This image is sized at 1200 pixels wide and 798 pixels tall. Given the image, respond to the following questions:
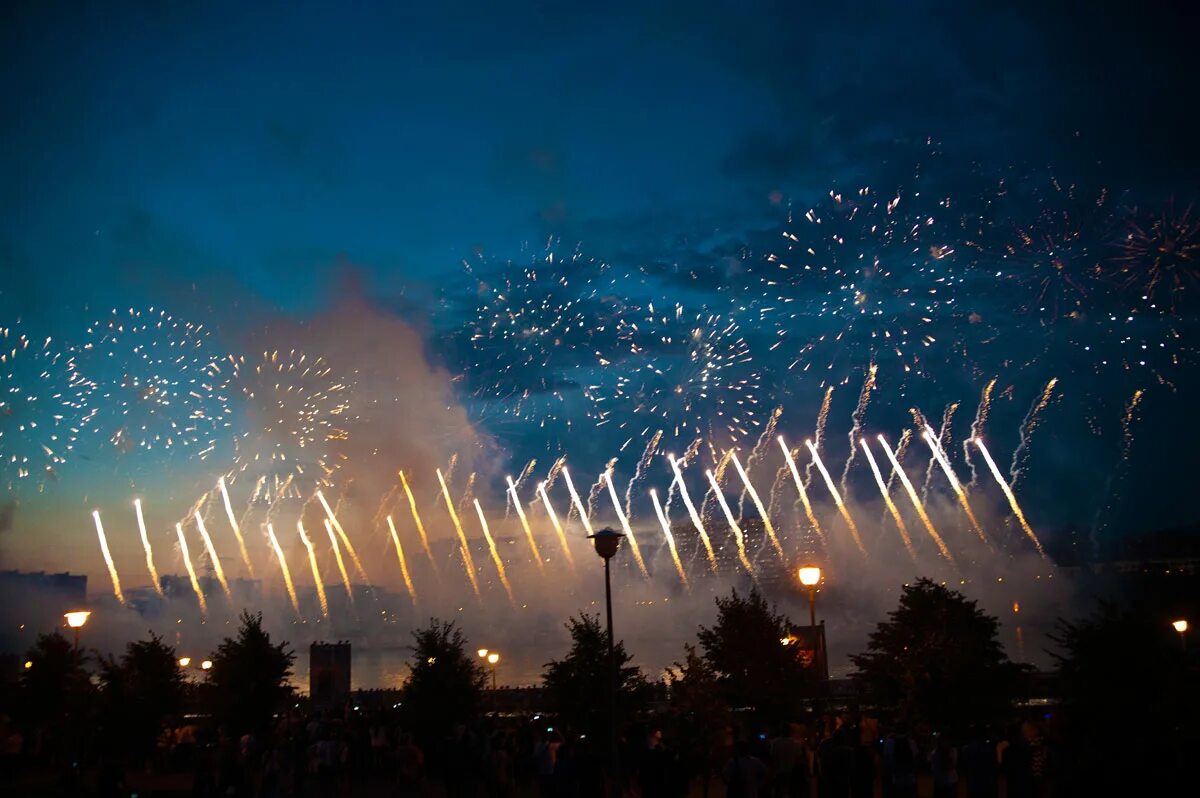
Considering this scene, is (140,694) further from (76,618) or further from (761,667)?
(761,667)

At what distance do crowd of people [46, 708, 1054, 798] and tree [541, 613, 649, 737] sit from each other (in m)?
1.05

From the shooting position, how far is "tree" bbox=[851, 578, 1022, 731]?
2711 cm

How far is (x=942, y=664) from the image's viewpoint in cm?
2748

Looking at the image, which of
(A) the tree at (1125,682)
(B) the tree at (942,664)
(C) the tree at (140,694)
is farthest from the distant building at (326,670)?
(A) the tree at (1125,682)

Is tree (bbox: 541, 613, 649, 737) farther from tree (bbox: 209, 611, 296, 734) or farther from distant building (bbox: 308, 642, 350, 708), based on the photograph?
distant building (bbox: 308, 642, 350, 708)

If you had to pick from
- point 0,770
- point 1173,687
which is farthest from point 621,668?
point 0,770

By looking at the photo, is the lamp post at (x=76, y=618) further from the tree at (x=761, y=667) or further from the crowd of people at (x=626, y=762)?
the tree at (x=761, y=667)

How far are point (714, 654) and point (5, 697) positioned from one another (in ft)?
79.5

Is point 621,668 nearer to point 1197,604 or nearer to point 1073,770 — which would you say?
point 1073,770

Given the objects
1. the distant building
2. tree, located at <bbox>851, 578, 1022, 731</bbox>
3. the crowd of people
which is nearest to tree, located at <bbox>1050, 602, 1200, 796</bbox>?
the crowd of people

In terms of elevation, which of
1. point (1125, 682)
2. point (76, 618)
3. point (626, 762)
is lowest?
point (626, 762)

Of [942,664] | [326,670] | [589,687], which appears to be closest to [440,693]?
[589,687]

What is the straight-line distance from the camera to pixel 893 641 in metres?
28.7

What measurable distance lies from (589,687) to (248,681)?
12.1 m
